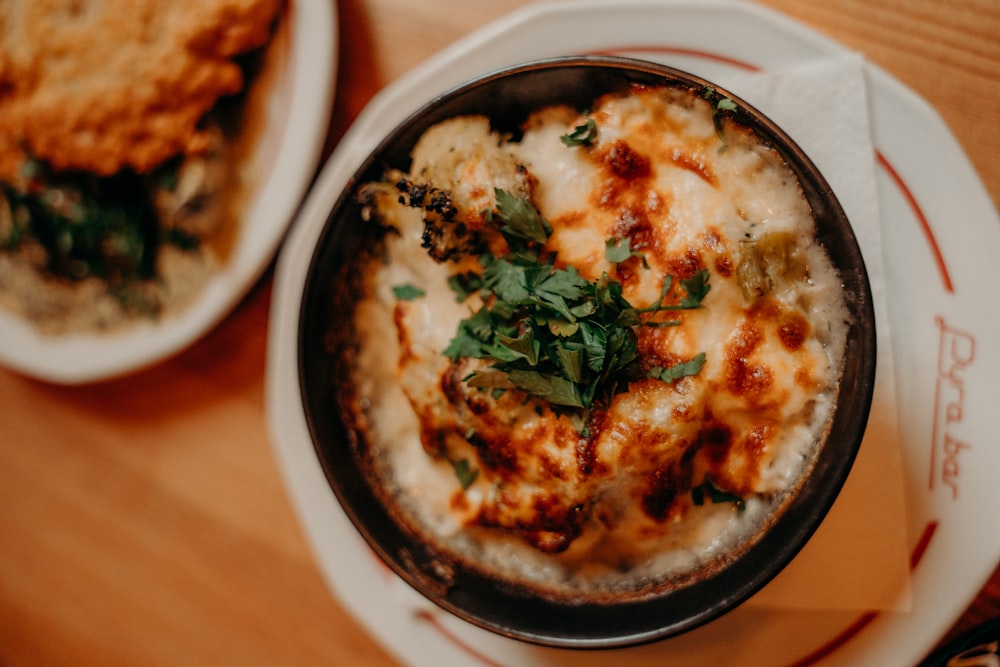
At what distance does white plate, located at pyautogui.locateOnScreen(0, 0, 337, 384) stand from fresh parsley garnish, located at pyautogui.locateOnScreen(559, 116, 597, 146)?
76cm

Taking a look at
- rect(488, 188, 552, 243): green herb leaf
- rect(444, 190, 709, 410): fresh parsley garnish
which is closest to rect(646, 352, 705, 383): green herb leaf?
→ rect(444, 190, 709, 410): fresh parsley garnish

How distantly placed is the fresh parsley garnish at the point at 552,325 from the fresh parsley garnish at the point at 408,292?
0.18 metres

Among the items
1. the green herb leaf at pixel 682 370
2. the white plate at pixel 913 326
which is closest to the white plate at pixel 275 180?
the white plate at pixel 913 326

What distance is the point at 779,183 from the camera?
1.29m

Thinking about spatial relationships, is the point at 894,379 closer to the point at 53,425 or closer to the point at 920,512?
the point at 920,512

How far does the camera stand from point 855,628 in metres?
1.58

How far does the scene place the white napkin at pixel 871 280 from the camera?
1533 mm

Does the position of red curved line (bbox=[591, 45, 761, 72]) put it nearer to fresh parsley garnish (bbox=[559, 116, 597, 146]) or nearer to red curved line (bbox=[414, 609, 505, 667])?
fresh parsley garnish (bbox=[559, 116, 597, 146])

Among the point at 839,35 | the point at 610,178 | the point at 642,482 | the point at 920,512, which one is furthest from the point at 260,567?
the point at 839,35

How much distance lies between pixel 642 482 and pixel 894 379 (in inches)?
25.5

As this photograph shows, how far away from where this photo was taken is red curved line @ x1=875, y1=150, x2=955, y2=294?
1556mm

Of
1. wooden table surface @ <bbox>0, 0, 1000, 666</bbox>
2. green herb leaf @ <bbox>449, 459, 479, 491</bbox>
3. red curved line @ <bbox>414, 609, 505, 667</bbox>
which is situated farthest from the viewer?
wooden table surface @ <bbox>0, 0, 1000, 666</bbox>

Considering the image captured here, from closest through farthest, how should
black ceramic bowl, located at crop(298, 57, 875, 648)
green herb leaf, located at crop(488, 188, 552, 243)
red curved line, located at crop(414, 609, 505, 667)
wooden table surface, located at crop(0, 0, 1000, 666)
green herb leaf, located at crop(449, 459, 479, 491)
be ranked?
black ceramic bowl, located at crop(298, 57, 875, 648)
green herb leaf, located at crop(488, 188, 552, 243)
green herb leaf, located at crop(449, 459, 479, 491)
red curved line, located at crop(414, 609, 505, 667)
wooden table surface, located at crop(0, 0, 1000, 666)

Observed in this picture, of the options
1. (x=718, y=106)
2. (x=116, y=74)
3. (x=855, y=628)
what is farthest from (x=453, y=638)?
(x=116, y=74)
